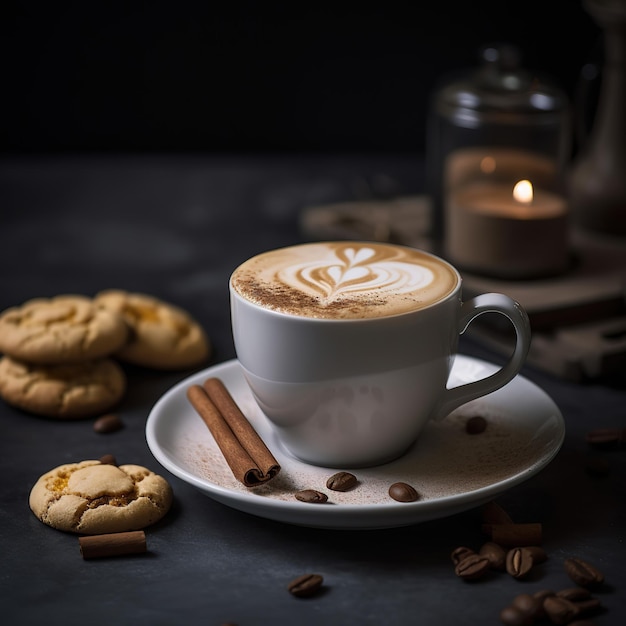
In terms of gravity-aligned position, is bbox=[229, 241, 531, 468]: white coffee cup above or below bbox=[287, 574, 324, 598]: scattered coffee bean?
above

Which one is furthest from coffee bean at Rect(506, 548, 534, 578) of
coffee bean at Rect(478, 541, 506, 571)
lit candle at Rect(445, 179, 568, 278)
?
lit candle at Rect(445, 179, 568, 278)

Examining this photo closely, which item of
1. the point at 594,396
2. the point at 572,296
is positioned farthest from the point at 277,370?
the point at 572,296

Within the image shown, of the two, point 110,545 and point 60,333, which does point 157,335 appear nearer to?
point 60,333

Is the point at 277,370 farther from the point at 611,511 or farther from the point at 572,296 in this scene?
the point at 572,296

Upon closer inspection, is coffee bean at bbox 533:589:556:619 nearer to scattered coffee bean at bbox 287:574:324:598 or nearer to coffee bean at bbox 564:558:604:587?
coffee bean at bbox 564:558:604:587

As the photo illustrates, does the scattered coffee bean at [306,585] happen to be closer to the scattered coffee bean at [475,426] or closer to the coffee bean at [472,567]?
the coffee bean at [472,567]

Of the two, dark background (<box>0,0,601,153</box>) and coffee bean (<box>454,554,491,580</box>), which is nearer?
coffee bean (<box>454,554,491,580</box>)
